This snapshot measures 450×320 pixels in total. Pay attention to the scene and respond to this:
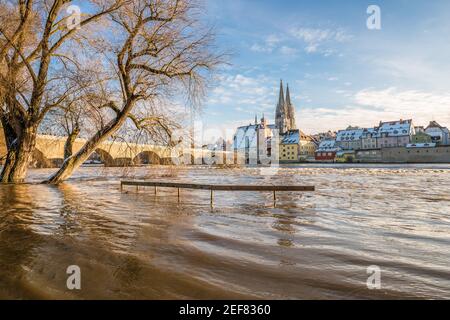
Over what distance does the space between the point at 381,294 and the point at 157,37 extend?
51.5 ft

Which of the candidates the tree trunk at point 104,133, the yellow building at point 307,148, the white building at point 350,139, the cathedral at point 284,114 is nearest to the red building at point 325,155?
the yellow building at point 307,148

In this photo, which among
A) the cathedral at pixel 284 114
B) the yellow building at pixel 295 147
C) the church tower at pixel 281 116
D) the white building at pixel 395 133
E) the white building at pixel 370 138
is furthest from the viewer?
the cathedral at pixel 284 114

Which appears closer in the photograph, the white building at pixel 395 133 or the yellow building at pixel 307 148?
the white building at pixel 395 133

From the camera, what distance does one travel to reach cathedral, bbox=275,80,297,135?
149125 millimetres

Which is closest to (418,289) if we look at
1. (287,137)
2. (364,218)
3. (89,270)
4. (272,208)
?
(89,270)

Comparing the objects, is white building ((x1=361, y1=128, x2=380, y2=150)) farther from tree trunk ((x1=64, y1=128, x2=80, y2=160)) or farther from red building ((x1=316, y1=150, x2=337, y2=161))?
tree trunk ((x1=64, y1=128, x2=80, y2=160))

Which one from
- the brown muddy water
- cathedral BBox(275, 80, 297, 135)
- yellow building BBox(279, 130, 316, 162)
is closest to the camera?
the brown muddy water

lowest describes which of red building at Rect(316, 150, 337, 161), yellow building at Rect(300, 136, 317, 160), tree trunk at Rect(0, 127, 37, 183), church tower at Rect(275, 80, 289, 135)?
tree trunk at Rect(0, 127, 37, 183)

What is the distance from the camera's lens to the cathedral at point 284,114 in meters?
149

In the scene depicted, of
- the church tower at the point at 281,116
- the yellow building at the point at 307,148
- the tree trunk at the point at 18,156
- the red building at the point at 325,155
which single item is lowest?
the tree trunk at the point at 18,156

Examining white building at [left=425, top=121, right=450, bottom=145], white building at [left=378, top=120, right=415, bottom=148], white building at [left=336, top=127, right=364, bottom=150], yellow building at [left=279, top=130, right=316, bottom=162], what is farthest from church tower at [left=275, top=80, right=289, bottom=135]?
white building at [left=425, top=121, right=450, bottom=145]

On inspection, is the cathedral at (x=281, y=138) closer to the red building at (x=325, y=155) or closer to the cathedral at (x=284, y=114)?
the cathedral at (x=284, y=114)

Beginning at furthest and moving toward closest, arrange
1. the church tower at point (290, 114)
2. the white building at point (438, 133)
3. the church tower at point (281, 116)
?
the church tower at point (290, 114), the church tower at point (281, 116), the white building at point (438, 133)

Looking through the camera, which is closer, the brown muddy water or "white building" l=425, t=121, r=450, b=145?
the brown muddy water
